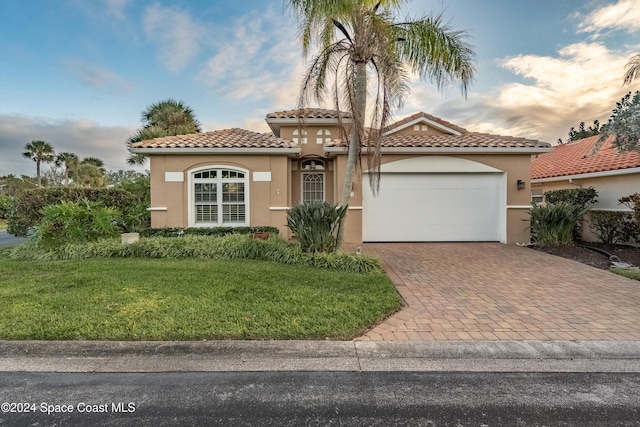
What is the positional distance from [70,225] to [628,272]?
14610 mm

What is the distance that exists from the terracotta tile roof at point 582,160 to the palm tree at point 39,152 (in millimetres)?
47317

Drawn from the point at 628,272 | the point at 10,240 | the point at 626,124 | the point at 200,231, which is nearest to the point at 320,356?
the point at 628,272

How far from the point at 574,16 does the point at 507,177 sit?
599cm

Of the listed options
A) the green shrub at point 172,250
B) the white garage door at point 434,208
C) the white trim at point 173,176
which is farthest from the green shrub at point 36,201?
the white garage door at point 434,208

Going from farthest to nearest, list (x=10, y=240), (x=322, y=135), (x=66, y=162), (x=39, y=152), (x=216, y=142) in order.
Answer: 1. (x=66, y=162)
2. (x=39, y=152)
3. (x=10, y=240)
4. (x=322, y=135)
5. (x=216, y=142)

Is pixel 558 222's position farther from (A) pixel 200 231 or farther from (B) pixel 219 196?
(A) pixel 200 231

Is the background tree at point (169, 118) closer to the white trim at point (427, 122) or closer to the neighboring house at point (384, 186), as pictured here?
the neighboring house at point (384, 186)

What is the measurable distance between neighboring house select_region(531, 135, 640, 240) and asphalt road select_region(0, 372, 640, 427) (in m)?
8.18

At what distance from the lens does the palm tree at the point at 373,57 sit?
7.26 m

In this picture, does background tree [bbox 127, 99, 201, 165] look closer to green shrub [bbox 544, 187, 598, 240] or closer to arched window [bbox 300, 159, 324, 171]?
arched window [bbox 300, 159, 324, 171]

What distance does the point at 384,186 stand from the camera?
38.0 feet

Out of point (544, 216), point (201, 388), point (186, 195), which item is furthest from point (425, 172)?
point (201, 388)

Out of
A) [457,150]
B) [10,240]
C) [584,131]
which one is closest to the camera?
[457,150]

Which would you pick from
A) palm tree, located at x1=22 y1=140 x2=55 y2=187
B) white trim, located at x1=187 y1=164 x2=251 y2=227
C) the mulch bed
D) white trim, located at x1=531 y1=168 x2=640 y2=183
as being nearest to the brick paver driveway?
the mulch bed
